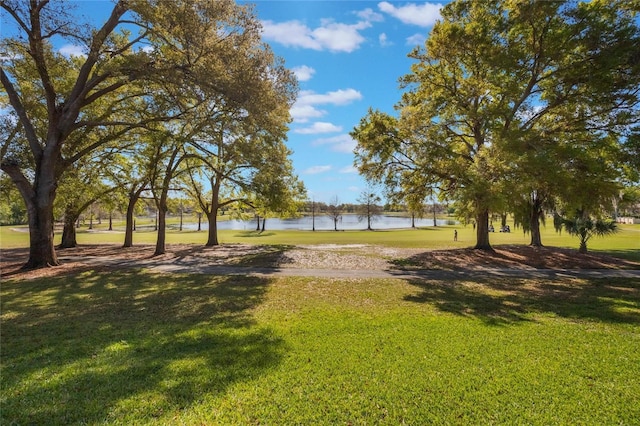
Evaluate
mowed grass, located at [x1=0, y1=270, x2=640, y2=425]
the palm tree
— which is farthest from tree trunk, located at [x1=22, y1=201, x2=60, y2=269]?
the palm tree

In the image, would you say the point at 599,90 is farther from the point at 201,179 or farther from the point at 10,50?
the point at 201,179

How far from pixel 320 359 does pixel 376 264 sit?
35.2 feet

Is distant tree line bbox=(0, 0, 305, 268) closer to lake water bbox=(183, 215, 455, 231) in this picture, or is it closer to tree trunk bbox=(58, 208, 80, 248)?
tree trunk bbox=(58, 208, 80, 248)

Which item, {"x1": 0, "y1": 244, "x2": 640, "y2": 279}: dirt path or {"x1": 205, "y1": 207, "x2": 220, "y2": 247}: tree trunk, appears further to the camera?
{"x1": 205, "y1": 207, "x2": 220, "y2": 247}: tree trunk

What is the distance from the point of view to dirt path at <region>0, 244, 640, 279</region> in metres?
13.5

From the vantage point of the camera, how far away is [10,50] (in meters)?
12.8

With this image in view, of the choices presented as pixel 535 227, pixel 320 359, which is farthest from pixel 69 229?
pixel 535 227

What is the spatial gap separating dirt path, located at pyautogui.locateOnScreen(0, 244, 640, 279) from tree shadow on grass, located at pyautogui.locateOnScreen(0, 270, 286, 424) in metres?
4.30

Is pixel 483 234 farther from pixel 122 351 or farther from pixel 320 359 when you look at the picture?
pixel 122 351

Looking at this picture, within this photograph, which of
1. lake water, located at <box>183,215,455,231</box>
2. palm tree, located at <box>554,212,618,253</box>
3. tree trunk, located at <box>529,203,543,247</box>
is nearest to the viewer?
palm tree, located at <box>554,212,618,253</box>

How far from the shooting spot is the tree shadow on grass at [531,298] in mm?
7730

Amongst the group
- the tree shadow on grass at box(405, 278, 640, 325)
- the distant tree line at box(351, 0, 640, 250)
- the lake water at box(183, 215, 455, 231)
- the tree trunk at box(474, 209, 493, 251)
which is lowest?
the lake water at box(183, 215, 455, 231)

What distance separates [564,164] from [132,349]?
663 inches

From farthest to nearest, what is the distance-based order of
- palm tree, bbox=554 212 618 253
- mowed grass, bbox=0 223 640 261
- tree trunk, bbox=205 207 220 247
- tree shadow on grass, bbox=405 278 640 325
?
tree trunk, bbox=205 207 220 247 → mowed grass, bbox=0 223 640 261 → palm tree, bbox=554 212 618 253 → tree shadow on grass, bbox=405 278 640 325
